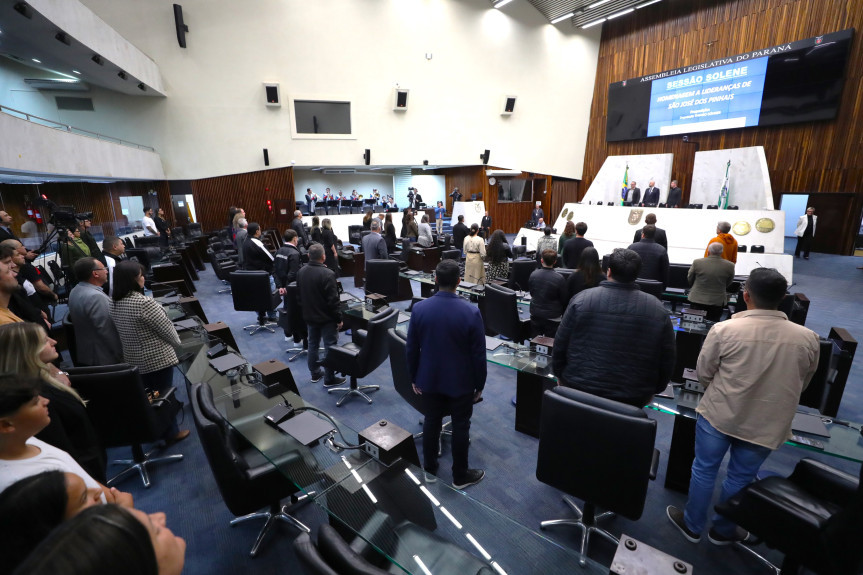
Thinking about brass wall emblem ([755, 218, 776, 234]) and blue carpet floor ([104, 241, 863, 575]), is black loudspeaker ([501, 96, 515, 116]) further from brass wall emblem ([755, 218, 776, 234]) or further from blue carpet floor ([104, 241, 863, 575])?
blue carpet floor ([104, 241, 863, 575])

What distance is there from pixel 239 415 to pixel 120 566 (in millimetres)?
1722

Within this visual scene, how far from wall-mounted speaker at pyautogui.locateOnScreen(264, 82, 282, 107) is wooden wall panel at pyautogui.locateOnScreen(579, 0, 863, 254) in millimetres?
12740

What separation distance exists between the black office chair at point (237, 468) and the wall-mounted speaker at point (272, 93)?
43.3ft

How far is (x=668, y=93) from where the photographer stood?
13.8 m

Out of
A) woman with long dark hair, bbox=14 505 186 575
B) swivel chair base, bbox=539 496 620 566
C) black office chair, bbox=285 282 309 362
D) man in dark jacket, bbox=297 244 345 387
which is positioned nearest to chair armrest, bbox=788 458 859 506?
swivel chair base, bbox=539 496 620 566

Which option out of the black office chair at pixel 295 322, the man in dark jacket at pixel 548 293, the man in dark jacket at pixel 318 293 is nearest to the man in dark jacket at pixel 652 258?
the man in dark jacket at pixel 548 293

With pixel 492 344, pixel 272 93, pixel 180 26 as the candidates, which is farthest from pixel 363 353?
pixel 180 26

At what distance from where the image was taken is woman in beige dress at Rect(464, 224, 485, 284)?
5961 mm

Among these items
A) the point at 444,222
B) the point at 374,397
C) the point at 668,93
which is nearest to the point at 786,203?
the point at 668,93

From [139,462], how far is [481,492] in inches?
99.6

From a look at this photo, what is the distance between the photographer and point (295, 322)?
485 centimetres

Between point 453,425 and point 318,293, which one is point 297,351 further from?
point 453,425

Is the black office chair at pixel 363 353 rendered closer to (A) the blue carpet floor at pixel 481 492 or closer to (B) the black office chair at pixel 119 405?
(A) the blue carpet floor at pixel 481 492

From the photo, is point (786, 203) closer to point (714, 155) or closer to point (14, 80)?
point (714, 155)
